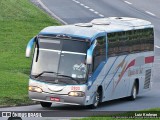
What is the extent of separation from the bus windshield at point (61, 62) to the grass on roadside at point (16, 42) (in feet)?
5.33

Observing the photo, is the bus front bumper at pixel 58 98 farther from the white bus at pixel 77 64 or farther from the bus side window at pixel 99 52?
the bus side window at pixel 99 52

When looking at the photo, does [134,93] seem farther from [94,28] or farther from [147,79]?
[94,28]

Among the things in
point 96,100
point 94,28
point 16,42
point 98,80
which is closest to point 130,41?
point 94,28

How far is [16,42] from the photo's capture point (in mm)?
45719

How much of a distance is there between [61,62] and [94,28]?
2.21m

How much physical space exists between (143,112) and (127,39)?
7276 millimetres

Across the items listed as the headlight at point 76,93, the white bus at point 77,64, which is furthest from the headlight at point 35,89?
the headlight at point 76,93

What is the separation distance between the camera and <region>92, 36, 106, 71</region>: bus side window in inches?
1091

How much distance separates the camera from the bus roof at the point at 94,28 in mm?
27484

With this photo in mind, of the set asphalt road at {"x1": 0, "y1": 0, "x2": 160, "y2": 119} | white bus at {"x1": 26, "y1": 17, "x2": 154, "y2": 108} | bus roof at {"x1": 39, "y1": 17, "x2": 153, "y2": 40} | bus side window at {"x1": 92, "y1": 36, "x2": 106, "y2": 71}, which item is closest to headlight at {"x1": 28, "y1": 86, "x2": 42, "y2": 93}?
white bus at {"x1": 26, "y1": 17, "x2": 154, "y2": 108}

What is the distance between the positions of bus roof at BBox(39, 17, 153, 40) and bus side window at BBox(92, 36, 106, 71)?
23 cm

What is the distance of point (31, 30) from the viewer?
50750 millimetres

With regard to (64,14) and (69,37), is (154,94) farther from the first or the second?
(64,14)

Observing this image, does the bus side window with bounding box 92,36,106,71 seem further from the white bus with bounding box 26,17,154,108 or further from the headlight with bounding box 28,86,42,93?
the headlight with bounding box 28,86,42,93
